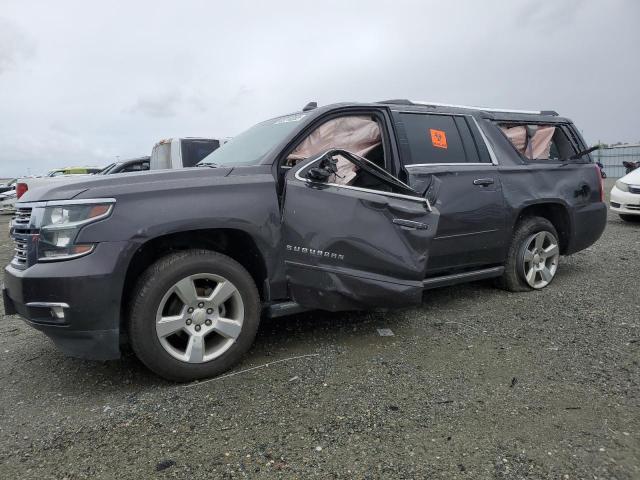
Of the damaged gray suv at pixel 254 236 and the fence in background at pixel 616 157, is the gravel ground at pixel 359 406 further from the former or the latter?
the fence in background at pixel 616 157

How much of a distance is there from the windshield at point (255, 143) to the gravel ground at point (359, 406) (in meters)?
1.43

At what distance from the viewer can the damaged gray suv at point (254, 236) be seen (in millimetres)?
2746

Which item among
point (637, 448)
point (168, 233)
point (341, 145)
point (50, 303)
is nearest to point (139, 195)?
point (168, 233)

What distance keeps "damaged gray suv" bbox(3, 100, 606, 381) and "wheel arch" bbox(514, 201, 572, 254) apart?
0.68 m

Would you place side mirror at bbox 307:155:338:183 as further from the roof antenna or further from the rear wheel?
the rear wheel

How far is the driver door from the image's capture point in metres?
3.19

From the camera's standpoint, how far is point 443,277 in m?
4.10

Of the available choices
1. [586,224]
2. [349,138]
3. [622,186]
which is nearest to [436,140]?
[349,138]

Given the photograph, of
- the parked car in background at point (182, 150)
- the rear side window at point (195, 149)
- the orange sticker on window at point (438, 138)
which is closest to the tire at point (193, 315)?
the orange sticker on window at point (438, 138)

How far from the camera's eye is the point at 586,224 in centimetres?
514

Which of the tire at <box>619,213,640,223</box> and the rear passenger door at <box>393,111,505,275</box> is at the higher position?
the rear passenger door at <box>393,111,505,275</box>

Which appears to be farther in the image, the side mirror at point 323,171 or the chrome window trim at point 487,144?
the chrome window trim at point 487,144

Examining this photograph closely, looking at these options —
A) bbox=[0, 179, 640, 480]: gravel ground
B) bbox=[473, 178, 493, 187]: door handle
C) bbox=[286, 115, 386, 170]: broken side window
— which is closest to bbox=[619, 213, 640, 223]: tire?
bbox=[0, 179, 640, 480]: gravel ground

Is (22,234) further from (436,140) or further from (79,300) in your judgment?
(436,140)
